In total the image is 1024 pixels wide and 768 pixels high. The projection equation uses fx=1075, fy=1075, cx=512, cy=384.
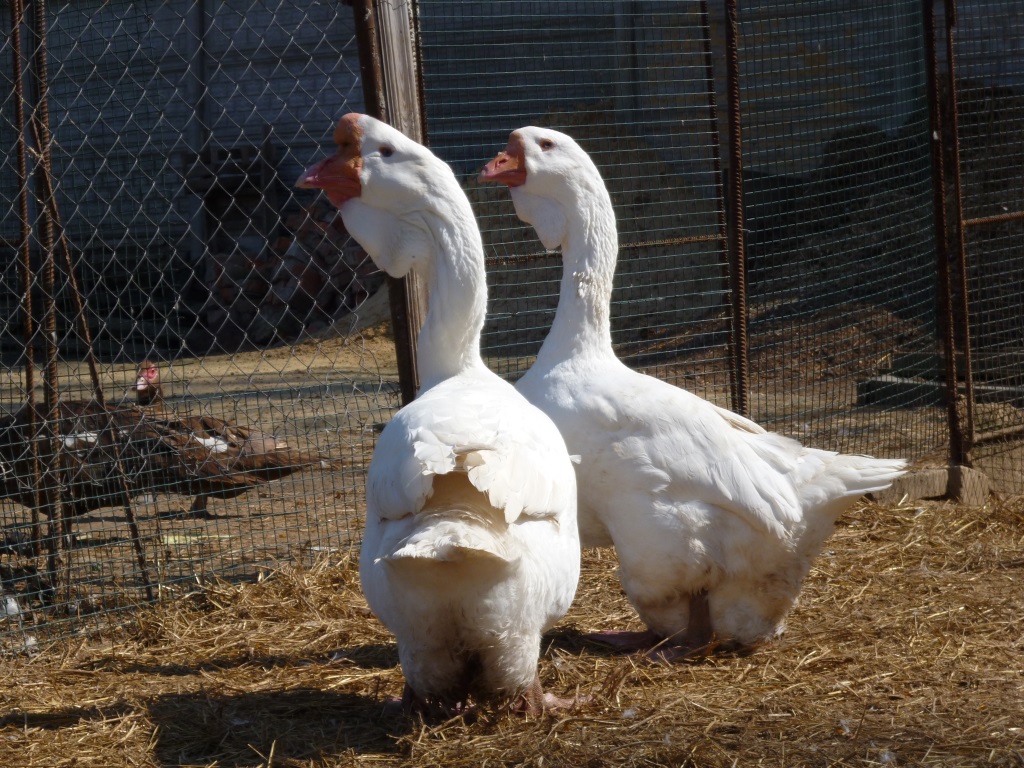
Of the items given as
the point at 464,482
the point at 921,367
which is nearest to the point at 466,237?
the point at 464,482

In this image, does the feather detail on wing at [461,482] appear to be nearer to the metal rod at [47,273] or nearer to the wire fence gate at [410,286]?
the wire fence gate at [410,286]

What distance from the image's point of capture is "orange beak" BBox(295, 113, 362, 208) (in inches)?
144

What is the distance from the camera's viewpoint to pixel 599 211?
462 centimetres

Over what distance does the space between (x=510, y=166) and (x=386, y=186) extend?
40.7 inches

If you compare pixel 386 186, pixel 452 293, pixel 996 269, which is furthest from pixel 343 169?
pixel 996 269

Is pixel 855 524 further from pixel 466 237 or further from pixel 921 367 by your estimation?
pixel 466 237

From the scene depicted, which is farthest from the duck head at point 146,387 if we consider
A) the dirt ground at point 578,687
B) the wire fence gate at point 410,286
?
the dirt ground at point 578,687

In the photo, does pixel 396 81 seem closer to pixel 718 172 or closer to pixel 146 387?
pixel 718 172

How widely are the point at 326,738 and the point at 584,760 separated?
87cm

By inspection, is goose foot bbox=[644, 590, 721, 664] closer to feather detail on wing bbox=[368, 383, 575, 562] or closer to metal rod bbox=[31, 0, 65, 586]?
feather detail on wing bbox=[368, 383, 575, 562]

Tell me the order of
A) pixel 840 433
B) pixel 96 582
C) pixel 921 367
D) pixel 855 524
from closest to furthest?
pixel 96 582 → pixel 855 524 → pixel 840 433 → pixel 921 367

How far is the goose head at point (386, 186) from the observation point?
11.9 ft

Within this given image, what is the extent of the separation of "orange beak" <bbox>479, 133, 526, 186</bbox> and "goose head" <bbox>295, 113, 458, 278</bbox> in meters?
0.86

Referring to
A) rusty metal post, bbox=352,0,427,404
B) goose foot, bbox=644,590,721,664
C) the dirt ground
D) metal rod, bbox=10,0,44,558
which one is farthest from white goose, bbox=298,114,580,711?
metal rod, bbox=10,0,44,558
